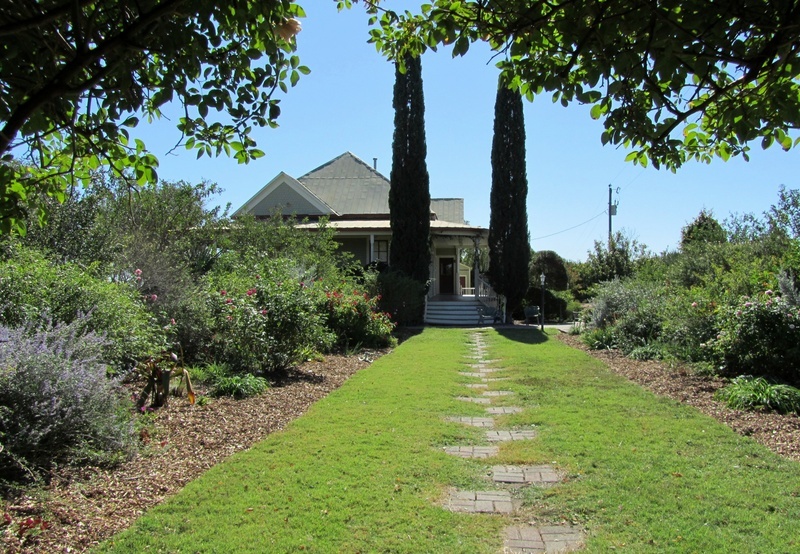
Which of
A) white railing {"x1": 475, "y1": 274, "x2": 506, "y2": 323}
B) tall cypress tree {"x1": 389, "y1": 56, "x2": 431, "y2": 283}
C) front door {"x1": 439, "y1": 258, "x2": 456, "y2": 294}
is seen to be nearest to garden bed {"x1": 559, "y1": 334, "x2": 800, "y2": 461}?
white railing {"x1": 475, "y1": 274, "x2": 506, "y2": 323}

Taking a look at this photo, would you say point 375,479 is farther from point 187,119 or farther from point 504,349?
point 504,349

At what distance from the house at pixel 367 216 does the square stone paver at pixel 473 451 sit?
13903 mm

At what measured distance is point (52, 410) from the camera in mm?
4285

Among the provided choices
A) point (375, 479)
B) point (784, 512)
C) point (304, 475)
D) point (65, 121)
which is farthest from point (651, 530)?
point (65, 121)

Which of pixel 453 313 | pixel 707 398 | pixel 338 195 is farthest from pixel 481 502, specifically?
pixel 338 195

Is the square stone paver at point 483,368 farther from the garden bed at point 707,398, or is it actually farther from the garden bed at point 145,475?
the garden bed at point 145,475

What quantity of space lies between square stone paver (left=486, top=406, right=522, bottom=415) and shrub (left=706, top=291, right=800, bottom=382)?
386 cm

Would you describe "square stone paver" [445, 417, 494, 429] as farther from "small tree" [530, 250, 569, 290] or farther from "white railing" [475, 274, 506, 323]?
"small tree" [530, 250, 569, 290]

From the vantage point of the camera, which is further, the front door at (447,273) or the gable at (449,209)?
the gable at (449,209)

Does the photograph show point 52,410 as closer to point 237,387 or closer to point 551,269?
point 237,387

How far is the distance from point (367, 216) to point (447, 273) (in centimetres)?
579

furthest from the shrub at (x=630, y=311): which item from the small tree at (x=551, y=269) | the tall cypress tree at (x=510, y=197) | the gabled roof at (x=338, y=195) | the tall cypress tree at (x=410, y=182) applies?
the small tree at (x=551, y=269)

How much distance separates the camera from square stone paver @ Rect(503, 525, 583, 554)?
136 inches

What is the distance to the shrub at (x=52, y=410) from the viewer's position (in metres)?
4.20
